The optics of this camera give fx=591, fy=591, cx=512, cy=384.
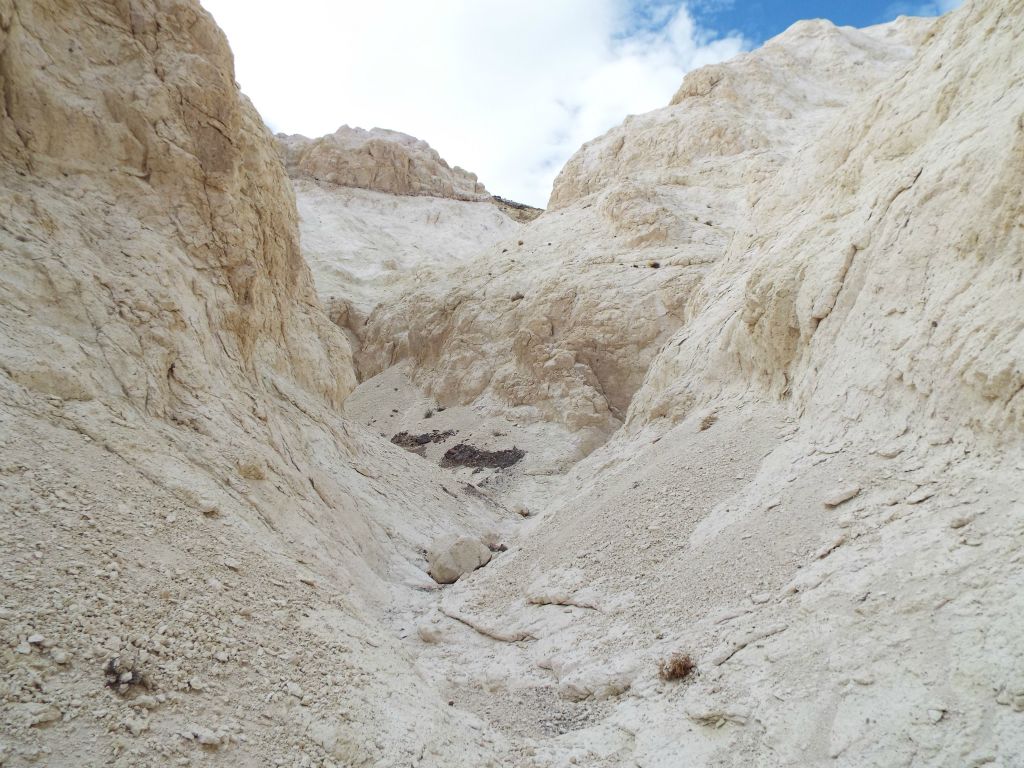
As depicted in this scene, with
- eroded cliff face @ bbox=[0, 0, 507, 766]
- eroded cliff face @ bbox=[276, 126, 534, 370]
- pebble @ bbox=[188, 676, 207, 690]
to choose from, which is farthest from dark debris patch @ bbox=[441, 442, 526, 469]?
pebble @ bbox=[188, 676, 207, 690]

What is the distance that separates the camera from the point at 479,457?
2314cm

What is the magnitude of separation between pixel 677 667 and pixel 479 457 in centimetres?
1750

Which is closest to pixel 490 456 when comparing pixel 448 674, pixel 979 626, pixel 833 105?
pixel 448 674

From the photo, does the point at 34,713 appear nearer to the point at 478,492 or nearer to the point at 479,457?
the point at 478,492

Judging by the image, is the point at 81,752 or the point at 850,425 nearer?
the point at 81,752

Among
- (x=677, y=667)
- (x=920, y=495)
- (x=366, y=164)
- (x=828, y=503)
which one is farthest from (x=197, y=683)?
(x=366, y=164)

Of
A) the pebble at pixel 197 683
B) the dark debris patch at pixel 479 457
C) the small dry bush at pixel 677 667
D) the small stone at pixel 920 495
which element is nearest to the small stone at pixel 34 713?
the pebble at pixel 197 683

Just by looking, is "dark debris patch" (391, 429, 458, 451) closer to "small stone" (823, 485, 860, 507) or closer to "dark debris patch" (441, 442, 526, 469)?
"dark debris patch" (441, 442, 526, 469)

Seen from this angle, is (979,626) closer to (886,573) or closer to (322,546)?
(886,573)

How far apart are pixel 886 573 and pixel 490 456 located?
18318 millimetres

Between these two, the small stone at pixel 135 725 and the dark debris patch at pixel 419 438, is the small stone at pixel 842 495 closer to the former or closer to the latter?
the small stone at pixel 135 725

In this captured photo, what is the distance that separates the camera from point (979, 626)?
170 inches

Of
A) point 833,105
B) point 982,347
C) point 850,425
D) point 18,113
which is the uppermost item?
point 833,105

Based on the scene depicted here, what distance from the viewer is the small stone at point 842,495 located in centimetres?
672
